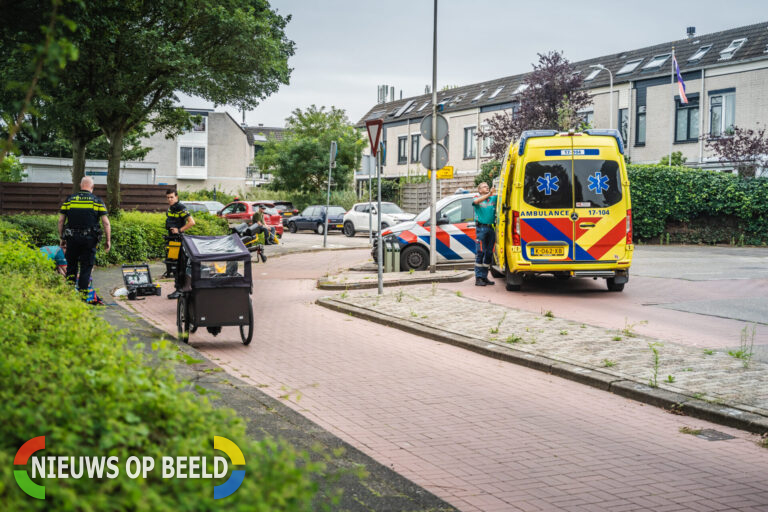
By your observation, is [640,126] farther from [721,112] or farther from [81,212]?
[81,212]

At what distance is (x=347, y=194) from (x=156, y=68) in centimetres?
2821

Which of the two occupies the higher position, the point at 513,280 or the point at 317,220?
the point at 317,220

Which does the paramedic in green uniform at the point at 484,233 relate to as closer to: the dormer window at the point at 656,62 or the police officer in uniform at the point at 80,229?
the police officer in uniform at the point at 80,229

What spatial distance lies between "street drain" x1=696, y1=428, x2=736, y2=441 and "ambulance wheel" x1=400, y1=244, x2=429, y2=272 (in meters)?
12.4

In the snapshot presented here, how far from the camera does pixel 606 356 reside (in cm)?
870

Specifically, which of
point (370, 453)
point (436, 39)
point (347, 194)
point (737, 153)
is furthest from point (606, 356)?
point (347, 194)

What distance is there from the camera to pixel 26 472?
242cm

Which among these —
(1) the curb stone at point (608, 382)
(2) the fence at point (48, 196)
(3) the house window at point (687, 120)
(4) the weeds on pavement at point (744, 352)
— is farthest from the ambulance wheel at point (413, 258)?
(3) the house window at point (687, 120)

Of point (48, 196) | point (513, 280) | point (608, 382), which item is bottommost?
point (608, 382)

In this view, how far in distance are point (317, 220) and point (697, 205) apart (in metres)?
19.6

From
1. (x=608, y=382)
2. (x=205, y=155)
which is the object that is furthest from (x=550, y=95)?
(x=205, y=155)

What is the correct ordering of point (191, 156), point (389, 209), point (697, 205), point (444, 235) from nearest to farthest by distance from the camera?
point (444, 235), point (697, 205), point (389, 209), point (191, 156)

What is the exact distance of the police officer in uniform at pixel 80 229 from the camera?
448 inches

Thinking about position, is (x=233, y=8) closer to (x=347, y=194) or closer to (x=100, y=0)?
(x=100, y=0)
